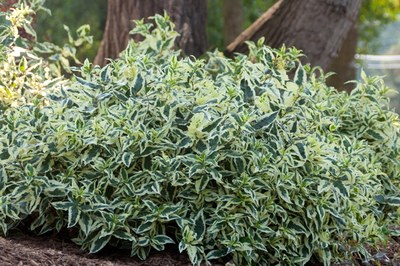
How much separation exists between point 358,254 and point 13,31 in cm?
247

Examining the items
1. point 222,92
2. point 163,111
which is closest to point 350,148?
point 222,92

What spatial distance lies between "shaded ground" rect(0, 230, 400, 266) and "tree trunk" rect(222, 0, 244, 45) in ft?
24.0

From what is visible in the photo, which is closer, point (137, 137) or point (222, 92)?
point (137, 137)

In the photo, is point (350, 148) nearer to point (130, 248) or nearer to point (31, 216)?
point (130, 248)

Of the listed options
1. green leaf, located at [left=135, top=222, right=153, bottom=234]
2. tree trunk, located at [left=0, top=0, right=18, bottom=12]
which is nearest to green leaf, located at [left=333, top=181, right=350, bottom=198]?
green leaf, located at [left=135, top=222, right=153, bottom=234]

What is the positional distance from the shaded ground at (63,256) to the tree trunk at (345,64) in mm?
6050

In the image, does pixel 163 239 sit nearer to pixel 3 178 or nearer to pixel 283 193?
pixel 283 193

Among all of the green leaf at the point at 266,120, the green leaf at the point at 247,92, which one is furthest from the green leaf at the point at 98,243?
the green leaf at the point at 247,92

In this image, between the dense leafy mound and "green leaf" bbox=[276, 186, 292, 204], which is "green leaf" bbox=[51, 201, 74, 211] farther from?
"green leaf" bbox=[276, 186, 292, 204]

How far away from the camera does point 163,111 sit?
4.34m

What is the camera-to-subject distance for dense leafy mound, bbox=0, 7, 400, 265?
4129 mm

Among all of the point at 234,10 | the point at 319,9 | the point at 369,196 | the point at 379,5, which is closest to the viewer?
the point at 369,196

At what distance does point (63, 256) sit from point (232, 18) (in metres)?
8.32

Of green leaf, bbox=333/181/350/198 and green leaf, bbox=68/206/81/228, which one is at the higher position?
green leaf, bbox=68/206/81/228
